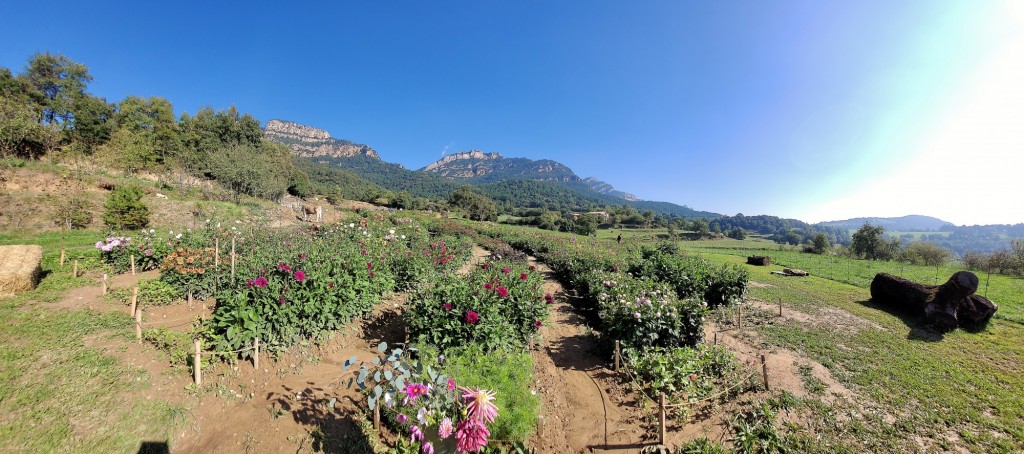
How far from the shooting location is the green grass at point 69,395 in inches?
133

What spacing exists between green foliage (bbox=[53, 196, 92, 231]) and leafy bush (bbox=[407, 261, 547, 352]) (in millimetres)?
18827

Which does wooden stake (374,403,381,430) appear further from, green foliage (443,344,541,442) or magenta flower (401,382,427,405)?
magenta flower (401,382,427,405)

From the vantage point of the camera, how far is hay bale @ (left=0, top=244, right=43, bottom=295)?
6695 mm

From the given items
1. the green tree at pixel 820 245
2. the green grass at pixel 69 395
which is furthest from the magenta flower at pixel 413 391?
the green tree at pixel 820 245

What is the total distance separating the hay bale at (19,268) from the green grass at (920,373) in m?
15.1

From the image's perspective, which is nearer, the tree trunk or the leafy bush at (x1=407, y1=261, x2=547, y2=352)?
the leafy bush at (x1=407, y1=261, x2=547, y2=352)

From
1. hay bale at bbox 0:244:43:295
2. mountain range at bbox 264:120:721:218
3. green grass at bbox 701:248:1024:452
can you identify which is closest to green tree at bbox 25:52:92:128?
hay bale at bbox 0:244:43:295

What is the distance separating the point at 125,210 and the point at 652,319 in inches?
791

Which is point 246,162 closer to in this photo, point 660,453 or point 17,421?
point 17,421

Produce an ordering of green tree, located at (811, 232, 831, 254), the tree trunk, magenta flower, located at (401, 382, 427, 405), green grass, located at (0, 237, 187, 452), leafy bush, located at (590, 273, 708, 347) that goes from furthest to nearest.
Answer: green tree, located at (811, 232, 831, 254), the tree trunk, leafy bush, located at (590, 273, 708, 347), green grass, located at (0, 237, 187, 452), magenta flower, located at (401, 382, 427, 405)

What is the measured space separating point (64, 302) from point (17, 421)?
4995 mm

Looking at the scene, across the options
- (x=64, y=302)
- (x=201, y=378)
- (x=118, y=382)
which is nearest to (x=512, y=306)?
(x=201, y=378)

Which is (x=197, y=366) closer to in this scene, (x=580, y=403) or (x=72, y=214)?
(x=580, y=403)

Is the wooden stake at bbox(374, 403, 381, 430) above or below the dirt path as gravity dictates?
above
